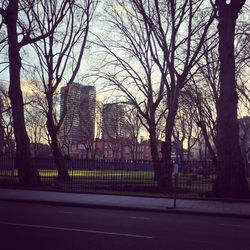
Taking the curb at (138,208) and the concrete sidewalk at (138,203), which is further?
the concrete sidewalk at (138,203)

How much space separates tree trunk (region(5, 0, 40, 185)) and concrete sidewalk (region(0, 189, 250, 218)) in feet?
14.9

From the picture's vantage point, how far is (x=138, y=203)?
17.3 metres

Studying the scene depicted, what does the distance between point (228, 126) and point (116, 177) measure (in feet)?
22.8

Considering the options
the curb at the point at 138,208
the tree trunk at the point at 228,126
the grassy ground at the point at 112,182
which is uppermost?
the tree trunk at the point at 228,126

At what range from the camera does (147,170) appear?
2312 centimetres

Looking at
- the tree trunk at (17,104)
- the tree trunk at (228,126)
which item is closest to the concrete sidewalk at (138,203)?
the tree trunk at (228,126)

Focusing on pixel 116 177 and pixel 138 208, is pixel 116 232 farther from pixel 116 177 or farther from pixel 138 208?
pixel 116 177

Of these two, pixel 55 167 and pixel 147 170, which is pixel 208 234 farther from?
pixel 55 167

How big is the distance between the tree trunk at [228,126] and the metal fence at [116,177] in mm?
1606

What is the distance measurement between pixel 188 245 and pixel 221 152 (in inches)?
→ 460

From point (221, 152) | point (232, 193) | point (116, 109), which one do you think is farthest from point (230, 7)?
point (116, 109)

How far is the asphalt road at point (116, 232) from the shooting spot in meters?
8.47

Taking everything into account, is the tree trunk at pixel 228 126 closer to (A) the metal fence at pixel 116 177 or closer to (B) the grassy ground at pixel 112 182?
(A) the metal fence at pixel 116 177

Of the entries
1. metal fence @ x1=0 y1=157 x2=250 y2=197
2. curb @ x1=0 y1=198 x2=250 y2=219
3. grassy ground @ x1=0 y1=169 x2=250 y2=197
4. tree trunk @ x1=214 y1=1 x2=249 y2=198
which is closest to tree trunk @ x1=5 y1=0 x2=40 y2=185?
metal fence @ x1=0 y1=157 x2=250 y2=197
